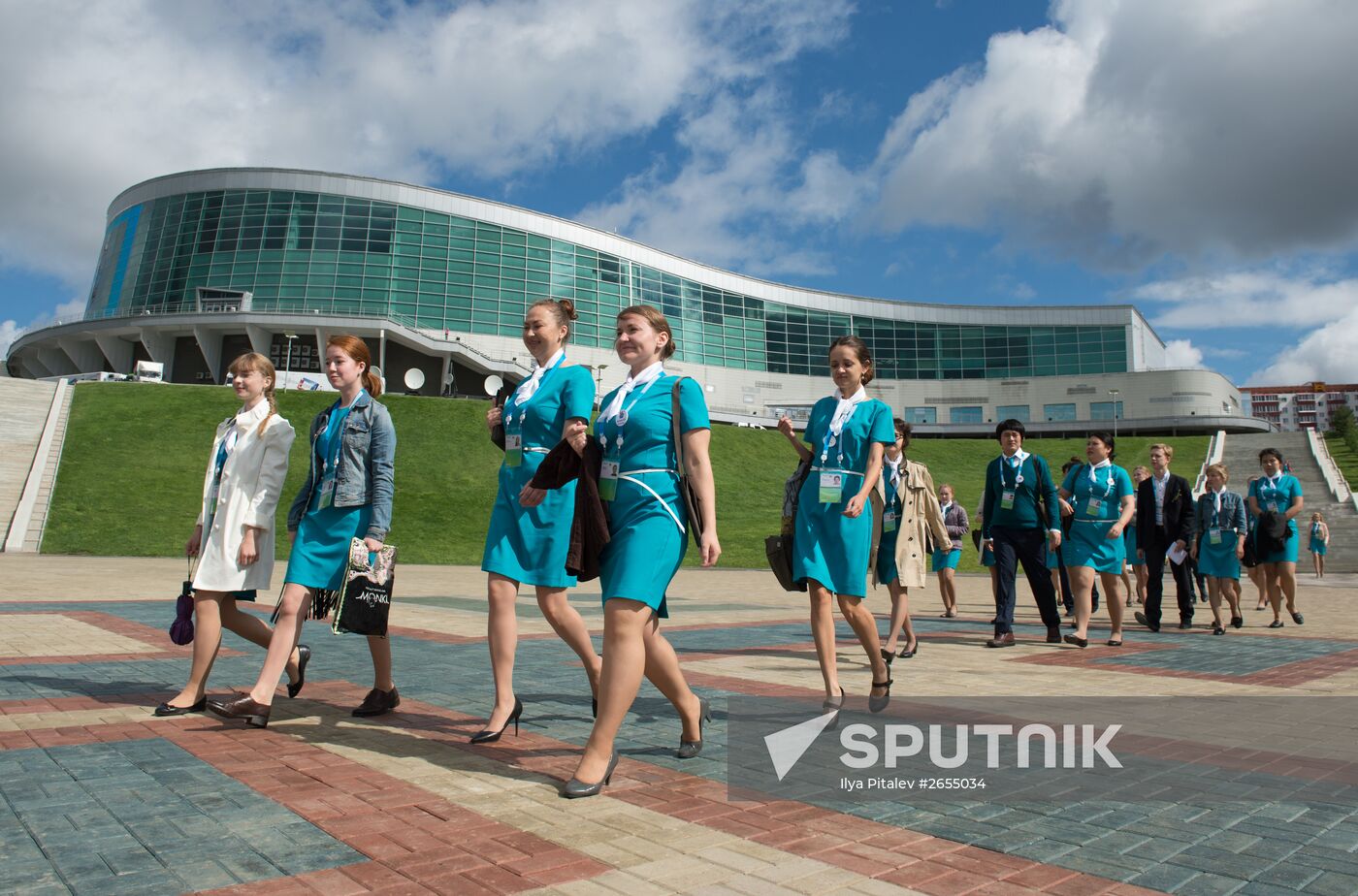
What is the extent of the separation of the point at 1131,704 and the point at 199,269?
70.2 metres

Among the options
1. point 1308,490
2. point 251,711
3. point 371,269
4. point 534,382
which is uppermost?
point 371,269

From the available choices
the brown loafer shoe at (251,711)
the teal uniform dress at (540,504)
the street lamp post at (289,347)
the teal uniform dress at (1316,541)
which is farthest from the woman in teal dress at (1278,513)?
the street lamp post at (289,347)

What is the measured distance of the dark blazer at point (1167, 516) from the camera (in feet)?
33.3

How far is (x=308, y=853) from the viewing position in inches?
106

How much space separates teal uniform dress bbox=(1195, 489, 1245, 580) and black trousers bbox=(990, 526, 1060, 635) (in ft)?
12.1

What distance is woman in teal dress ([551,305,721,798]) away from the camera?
347cm

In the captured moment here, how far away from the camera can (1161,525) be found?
10359 millimetres

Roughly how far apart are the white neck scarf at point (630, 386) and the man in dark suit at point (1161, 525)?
795cm

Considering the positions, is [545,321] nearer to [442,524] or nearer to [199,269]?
[442,524]

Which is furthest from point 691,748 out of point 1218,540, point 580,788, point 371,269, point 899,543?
point 371,269

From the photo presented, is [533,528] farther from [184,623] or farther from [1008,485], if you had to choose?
[1008,485]

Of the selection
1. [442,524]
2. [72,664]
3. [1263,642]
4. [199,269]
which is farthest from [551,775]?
[199,269]

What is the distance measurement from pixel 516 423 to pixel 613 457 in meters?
0.80

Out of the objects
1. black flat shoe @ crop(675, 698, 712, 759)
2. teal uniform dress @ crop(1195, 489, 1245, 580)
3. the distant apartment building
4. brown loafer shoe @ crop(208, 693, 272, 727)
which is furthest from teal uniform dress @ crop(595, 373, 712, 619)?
the distant apartment building
